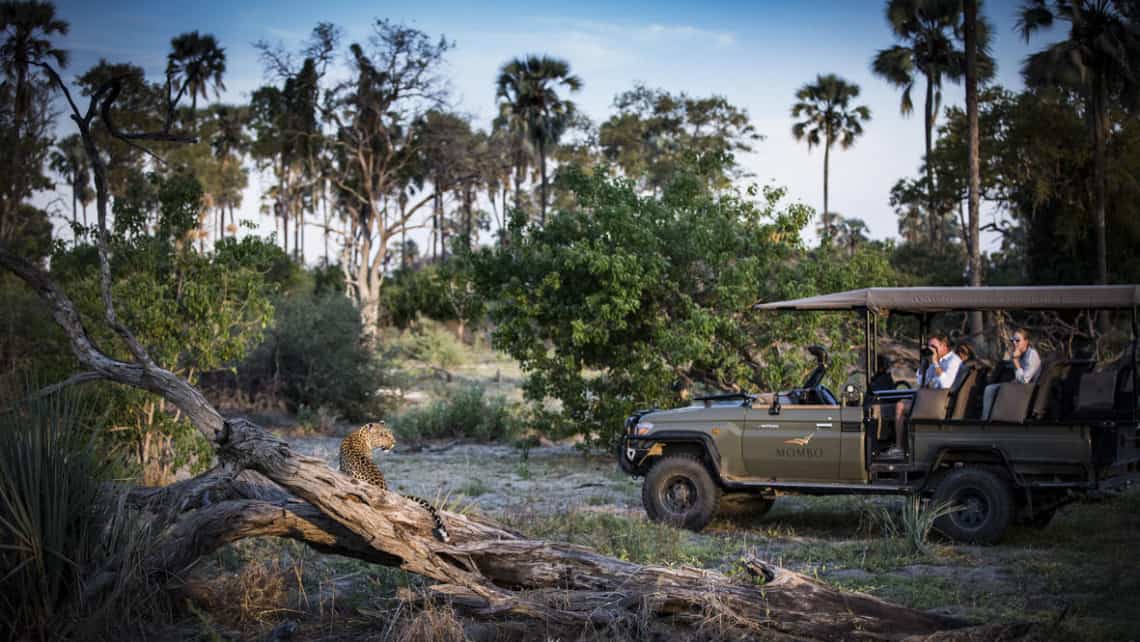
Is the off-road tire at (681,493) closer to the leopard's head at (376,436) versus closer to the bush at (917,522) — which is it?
the bush at (917,522)

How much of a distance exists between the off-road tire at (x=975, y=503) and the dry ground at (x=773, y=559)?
0.52ft

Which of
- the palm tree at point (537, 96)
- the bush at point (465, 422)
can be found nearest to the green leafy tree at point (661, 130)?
the palm tree at point (537, 96)

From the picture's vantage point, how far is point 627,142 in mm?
49844

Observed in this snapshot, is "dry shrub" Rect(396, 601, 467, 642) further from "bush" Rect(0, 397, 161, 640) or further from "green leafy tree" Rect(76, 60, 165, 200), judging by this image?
"green leafy tree" Rect(76, 60, 165, 200)

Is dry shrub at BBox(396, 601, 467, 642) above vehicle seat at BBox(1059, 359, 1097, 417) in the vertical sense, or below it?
below

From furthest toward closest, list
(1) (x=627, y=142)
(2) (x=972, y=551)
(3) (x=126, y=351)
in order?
(1) (x=627, y=142) < (3) (x=126, y=351) < (2) (x=972, y=551)

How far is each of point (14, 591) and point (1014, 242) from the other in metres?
35.9

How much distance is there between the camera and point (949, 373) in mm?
9969

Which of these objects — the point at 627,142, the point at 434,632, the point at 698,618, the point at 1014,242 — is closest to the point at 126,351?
the point at 434,632

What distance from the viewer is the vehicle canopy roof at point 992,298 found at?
28.3ft

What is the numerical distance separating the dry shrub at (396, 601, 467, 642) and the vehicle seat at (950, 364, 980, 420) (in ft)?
18.4

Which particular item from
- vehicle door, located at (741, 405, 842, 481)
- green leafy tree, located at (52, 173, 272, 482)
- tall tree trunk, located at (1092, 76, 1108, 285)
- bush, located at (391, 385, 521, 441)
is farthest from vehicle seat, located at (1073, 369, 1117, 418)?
tall tree trunk, located at (1092, 76, 1108, 285)

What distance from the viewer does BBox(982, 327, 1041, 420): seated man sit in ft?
30.1

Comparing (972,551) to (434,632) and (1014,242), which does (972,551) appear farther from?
(1014,242)
